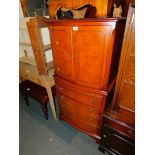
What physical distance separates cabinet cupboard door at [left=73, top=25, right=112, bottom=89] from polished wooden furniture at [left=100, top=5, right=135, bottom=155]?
6.7 inches

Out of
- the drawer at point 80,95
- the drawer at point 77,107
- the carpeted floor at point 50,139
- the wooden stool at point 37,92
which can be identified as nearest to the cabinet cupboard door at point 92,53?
the drawer at point 80,95

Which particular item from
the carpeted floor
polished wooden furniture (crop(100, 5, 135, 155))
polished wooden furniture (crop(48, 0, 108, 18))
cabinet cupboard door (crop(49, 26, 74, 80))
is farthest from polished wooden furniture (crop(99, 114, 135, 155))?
polished wooden furniture (crop(48, 0, 108, 18))

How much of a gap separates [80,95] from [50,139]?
92 centimetres

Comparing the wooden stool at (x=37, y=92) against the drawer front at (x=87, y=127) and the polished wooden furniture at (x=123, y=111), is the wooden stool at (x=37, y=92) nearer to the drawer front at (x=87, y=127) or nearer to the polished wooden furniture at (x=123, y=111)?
the drawer front at (x=87, y=127)

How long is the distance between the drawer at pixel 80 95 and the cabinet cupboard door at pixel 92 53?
0.11 metres

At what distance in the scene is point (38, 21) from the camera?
5.01 ft

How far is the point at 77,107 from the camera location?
1656 millimetres

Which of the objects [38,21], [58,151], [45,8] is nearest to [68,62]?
[38,21]

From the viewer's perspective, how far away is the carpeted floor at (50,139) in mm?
1698

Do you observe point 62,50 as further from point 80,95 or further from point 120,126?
point 120,126

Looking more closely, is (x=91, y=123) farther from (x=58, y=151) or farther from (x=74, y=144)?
(x=58, y=151)

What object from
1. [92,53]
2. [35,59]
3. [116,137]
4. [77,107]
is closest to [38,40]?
[35,59]
